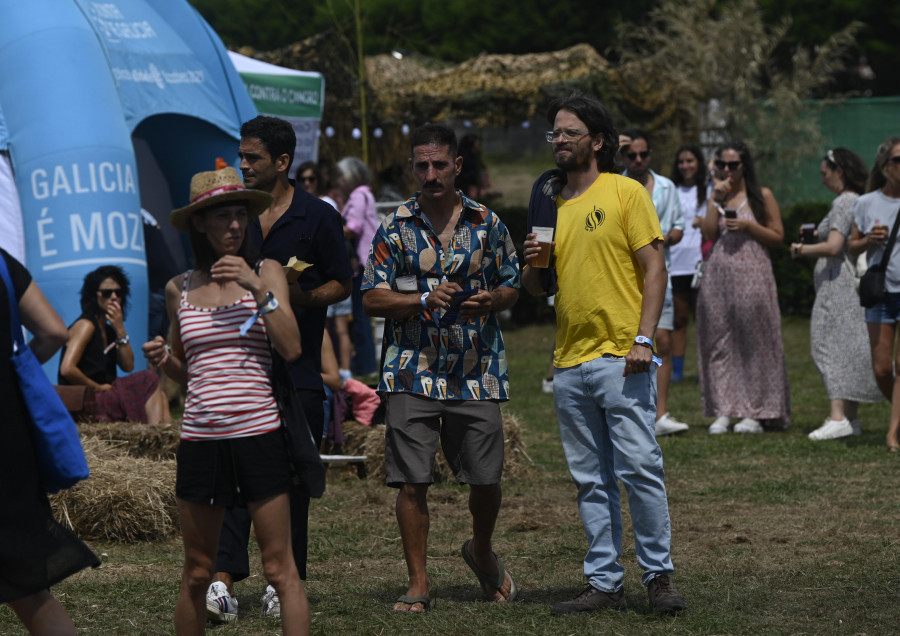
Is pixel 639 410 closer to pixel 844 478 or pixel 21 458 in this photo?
pixel 21 458

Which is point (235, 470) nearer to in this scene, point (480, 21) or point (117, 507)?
point (117, 507)

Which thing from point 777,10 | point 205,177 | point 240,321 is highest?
point 777,10

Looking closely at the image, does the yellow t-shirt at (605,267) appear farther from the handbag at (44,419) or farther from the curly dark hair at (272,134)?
the handbag at (44,419)

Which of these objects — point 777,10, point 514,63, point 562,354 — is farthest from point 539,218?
point 777,10

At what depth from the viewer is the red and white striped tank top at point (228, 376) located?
416 centimetres

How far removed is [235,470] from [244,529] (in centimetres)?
125

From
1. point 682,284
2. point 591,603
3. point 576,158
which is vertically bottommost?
point 591,603

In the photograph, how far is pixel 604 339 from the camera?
203 inches

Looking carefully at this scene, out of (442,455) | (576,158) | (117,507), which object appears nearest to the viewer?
(576,158)

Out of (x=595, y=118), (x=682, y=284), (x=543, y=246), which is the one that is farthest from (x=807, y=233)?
(x=543, y=246)

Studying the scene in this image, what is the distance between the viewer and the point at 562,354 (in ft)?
17.3

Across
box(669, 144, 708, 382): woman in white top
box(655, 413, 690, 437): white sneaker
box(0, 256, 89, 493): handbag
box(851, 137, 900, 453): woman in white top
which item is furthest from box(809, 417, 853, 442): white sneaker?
box(0, 256, 89, 493): handbag

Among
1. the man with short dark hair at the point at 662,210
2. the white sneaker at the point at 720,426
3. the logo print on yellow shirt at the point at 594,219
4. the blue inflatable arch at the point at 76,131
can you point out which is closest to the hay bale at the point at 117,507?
the logo print on yellow shirt at the point at 594,219

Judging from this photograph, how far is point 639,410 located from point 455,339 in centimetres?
82
